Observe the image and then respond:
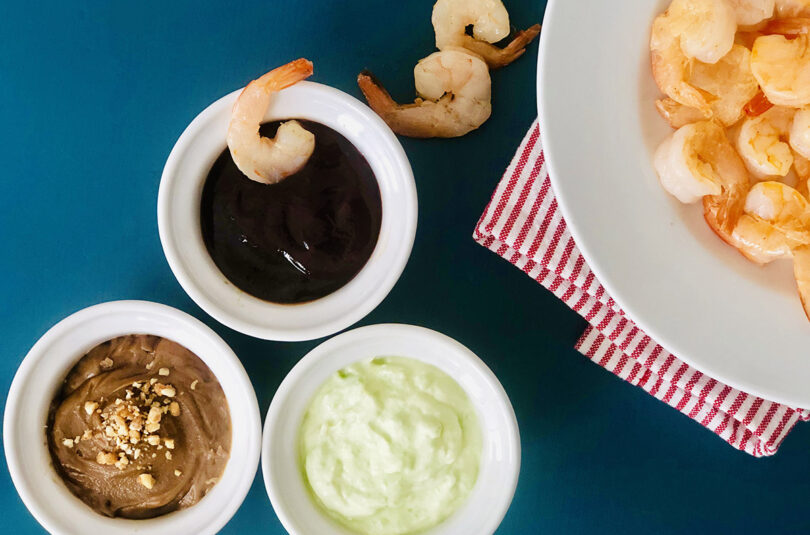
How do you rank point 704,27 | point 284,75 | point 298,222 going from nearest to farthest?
1. point 704,27
2. point 284,75
3. point 298,222

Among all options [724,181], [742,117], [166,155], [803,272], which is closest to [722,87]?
[742,117]

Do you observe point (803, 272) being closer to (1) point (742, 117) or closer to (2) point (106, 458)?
(1) point (742, 117)

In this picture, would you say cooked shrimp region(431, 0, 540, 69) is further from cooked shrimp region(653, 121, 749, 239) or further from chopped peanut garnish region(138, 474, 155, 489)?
chopped peanut garnish region(138, 474, 155, 489)

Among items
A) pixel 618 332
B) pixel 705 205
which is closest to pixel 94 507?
pixel 618 332

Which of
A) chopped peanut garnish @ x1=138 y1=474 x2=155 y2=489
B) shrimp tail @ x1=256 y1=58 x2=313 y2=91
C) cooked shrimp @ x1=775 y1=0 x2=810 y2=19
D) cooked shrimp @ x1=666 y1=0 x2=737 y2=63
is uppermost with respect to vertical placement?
cooked shrimp @ x1=775 y1=0 x2=810 y2=19

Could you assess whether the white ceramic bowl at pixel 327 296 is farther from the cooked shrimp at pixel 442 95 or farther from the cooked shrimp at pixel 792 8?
the cooked shrimp at pixel 792 8

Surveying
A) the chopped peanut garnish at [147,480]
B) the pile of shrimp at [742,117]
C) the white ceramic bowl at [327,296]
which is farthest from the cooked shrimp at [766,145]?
the chopped peanut garnish at [147,480]

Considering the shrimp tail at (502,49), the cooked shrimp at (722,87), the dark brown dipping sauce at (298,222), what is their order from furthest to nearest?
the shrimp tail at (502,49) < the dark brown dipping sauce at (298,222) < the cooked shrimp at (722,87)

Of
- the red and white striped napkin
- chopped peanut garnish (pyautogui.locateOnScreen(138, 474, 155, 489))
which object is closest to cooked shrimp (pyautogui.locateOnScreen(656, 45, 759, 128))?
the red and white striped napkin
